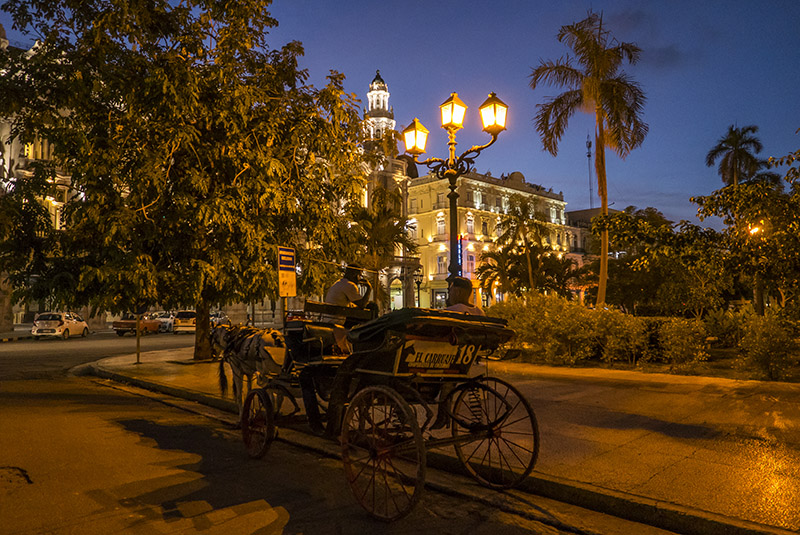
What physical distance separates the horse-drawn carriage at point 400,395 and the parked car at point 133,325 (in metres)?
30.2

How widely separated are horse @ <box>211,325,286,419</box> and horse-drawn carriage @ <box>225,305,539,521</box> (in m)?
0.68

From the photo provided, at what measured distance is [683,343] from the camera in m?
12.4

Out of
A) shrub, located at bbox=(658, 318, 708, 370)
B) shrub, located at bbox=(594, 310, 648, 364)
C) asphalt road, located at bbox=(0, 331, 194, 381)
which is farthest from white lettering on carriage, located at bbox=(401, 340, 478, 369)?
asphalt road, located at bbox=(0, 331, 194, 381)

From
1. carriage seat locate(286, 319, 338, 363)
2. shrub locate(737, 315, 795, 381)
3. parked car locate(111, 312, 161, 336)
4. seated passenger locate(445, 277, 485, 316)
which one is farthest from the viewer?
parked car locate(111, 312, 161, 336)

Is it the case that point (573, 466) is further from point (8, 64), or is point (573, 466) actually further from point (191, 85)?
point (8, 64)

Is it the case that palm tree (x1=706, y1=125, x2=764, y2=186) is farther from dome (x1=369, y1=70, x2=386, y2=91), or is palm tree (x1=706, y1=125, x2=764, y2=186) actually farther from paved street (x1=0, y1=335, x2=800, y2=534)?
dome (x1=369, y1=70, x2=386, y2=91)

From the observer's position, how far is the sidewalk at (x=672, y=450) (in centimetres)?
449

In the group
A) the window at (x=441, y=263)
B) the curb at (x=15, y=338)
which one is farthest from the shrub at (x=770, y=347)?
the window at (x=441, y=263)

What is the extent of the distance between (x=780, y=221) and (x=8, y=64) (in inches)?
558

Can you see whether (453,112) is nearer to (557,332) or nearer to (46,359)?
(557,332)

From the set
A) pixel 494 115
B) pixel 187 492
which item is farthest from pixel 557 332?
pixel 187 492

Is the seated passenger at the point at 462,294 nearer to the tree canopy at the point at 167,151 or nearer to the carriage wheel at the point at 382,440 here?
the carriage wheel at the point at 382,440

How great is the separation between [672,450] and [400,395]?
3.49m

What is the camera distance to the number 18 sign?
10164 millimetres
